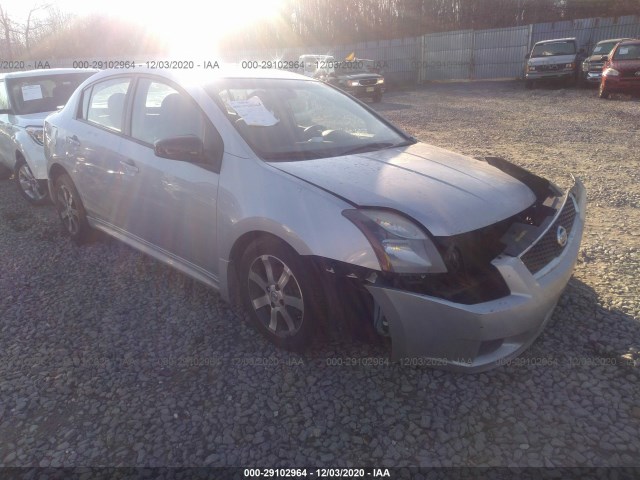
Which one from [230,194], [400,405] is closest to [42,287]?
[230,194]

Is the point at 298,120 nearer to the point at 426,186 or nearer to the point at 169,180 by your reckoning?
the point at 169,180

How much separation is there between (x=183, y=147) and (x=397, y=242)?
5.02 ft

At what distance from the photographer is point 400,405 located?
2539mm

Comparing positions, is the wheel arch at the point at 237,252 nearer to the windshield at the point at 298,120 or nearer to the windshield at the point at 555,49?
the windshield at the point at 298,120

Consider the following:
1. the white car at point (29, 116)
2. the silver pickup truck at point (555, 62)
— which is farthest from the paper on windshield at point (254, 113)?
the silver pickup truck at point (555, 62)

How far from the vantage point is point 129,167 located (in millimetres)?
3688

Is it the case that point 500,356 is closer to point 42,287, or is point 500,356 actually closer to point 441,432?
point 441,432

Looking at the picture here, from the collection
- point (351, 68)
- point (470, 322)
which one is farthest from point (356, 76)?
point (470, 322)

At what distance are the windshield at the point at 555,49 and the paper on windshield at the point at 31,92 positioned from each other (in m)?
19.2

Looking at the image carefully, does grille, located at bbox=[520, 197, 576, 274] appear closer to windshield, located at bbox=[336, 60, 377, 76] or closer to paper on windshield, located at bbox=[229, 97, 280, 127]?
paper on windshield, located at bbox=[229, 97, 280, 127]

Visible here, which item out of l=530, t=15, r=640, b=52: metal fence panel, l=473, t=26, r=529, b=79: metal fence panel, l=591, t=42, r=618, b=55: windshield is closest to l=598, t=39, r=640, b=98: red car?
l=591, t=42, r=618, b=55: windshield

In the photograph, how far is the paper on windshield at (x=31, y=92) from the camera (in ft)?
21.5

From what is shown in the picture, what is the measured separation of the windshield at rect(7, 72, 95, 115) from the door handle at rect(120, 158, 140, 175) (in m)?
3.55

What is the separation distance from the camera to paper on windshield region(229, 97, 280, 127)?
3248 mm
